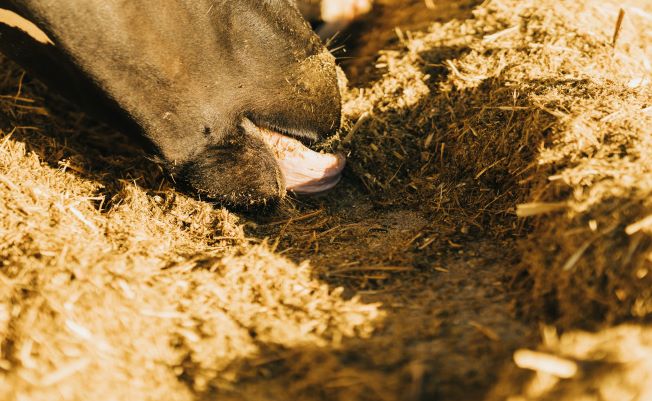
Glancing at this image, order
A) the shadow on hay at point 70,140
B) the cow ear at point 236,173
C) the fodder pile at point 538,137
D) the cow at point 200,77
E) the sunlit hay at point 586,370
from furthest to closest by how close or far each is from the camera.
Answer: the shadow on hay at point 70,140 → the cow ear at point 236,173 → the cow at point 200,77 → the fodder pile at point 538,137 → the sunlit hay at point 586,370

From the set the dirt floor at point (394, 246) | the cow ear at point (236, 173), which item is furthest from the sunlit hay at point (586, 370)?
the cow ear at point (236, 173)

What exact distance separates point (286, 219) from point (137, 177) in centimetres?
60

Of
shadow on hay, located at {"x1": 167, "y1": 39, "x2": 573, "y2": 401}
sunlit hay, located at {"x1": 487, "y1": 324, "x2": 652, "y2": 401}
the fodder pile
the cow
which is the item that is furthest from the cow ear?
sunlit hay, located at {"x1": 487, "y1": 324, "x2": 652, "y2": 401}

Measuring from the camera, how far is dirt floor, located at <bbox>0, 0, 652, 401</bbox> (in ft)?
4.25

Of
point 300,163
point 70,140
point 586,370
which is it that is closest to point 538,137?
point 300,163

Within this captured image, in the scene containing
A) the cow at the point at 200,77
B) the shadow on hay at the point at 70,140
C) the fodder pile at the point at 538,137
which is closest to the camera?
the fodder pile at the point at 538,137

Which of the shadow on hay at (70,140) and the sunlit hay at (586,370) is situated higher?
the sunlit hay at (586,370)

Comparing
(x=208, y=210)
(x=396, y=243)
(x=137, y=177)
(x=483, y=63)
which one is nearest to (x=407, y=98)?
(x=483, y=63)

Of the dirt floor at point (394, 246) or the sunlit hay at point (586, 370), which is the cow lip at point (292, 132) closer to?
the dirt floor at point (394, 246)

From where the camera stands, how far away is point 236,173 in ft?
6.22

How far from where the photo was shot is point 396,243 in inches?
73.4

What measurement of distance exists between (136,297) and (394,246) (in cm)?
81

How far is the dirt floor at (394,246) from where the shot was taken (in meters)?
1.29

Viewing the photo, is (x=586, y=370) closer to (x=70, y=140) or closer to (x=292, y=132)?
(x=292, y=132)
